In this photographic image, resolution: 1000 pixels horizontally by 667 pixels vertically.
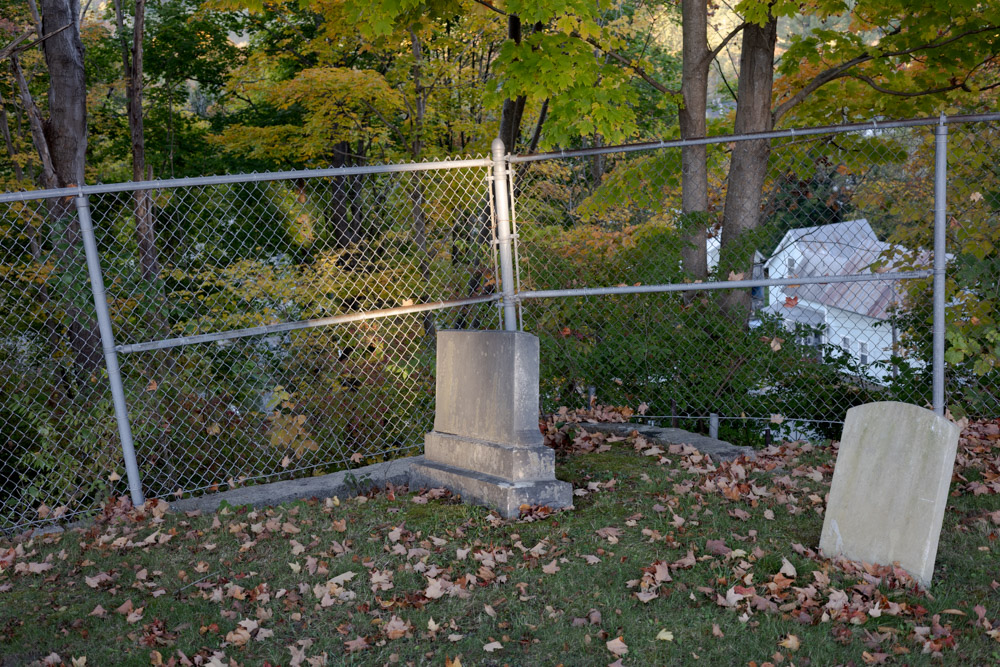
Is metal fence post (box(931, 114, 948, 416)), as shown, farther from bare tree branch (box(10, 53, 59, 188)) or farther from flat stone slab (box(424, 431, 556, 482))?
bare tree branch (box(10, 53, 59, 188))

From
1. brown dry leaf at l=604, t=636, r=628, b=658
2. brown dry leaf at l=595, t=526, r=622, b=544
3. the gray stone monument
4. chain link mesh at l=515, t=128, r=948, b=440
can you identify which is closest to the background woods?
chain link mesh at l=515, t=128, r=948, b=440

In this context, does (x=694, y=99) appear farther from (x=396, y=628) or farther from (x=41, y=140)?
(x=41, y=140)

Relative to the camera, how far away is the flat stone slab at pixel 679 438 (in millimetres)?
6359

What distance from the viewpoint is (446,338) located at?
6035 mm

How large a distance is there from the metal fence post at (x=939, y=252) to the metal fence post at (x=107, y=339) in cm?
576

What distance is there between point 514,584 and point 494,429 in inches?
56.0

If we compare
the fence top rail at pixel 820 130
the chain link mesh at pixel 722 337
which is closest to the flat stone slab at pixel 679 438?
the chain link mesh at pixel 722 337

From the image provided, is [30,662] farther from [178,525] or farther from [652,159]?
[652,159]

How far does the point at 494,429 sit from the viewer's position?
5527 millimetres

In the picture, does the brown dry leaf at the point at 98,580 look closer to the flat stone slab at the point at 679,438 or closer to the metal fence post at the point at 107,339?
the metal fence post at the point at 107,339

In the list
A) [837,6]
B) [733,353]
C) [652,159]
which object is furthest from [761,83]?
[733,353]

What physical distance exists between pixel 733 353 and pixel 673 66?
15449 millimetres

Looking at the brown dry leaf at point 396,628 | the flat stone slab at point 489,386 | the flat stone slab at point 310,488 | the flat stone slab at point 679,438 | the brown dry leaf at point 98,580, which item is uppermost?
the flat stone slab at point 489,386

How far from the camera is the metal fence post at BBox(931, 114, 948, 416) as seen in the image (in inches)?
223
